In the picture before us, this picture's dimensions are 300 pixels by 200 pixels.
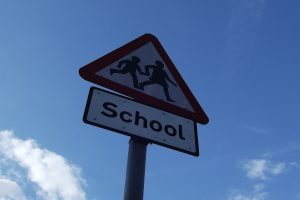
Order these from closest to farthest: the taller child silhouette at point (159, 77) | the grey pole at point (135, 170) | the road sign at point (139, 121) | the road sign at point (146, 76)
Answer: the grey pole at point (135, 170), the road sign at point (139, 121), the road sign at point (146, 76), the taller child silhouette at point (159, 77)

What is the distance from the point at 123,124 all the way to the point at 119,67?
1.66 ft

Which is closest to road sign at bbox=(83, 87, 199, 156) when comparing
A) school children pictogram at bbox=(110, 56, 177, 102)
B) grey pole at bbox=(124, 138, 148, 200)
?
grey pole at bbox=(124, 138, 148, 200)

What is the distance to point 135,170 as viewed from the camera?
1889 mm

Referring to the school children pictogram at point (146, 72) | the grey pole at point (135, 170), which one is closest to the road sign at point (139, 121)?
the grey pole at point (135, 170)

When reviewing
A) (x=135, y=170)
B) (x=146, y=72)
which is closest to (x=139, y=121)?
(x=135, y=170)

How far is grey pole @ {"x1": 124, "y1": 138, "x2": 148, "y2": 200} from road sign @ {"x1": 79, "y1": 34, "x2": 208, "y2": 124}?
359 millimetres

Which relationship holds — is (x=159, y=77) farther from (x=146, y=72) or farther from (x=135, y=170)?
(x=135, y=170)

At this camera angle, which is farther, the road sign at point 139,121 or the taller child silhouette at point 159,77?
the taller child silhouette at point 159,77

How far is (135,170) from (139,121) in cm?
35

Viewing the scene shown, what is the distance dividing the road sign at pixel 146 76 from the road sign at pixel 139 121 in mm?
87

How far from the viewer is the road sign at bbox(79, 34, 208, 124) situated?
2311 mm

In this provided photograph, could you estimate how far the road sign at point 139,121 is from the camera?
6.77 ft

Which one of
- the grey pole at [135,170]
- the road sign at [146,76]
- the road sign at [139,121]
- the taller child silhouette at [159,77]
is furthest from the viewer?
the taller child silhouette at [159,77]

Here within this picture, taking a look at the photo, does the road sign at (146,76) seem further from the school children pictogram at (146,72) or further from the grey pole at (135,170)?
the grey pole at (135,170)
